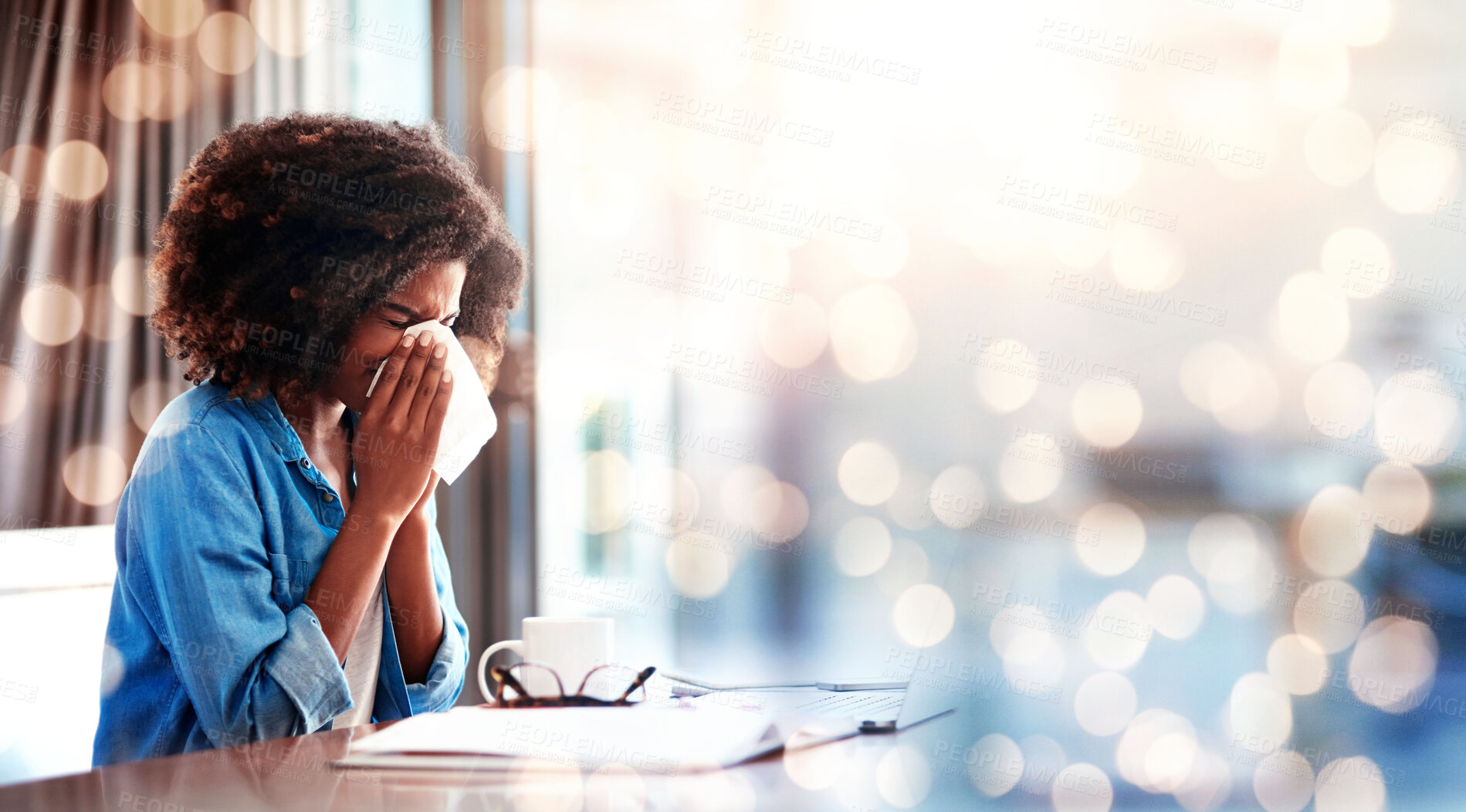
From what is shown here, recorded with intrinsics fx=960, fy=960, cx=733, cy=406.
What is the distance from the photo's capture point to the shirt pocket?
2.92 ft

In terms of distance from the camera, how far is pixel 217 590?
794mm

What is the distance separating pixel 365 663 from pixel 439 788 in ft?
1.59

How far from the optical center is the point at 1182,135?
142 centimetres

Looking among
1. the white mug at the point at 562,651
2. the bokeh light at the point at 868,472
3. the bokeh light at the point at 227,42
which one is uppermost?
the bokeh light at the point at 227,42

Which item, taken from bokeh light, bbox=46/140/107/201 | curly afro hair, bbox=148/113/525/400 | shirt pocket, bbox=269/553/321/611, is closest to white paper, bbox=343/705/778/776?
shirt pocket, bbox=269/553/321/611

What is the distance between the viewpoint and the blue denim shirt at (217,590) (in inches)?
31.2

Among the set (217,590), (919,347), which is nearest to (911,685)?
(217,590)

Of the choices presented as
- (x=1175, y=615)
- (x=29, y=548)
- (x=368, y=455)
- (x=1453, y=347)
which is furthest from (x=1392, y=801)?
(x=29, y=548)

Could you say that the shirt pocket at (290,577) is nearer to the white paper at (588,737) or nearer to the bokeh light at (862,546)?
the white paper at (588,737)

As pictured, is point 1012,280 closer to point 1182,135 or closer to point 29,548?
point 1182,135

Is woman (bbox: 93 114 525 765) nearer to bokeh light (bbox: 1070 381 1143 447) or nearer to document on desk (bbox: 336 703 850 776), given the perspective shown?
document on desk (bbox: 336 703 850 776)

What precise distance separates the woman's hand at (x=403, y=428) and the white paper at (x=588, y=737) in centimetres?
28

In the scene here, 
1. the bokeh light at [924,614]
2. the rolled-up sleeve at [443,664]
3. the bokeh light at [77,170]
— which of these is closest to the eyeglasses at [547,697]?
the rolled-up sleeve at [443,664]

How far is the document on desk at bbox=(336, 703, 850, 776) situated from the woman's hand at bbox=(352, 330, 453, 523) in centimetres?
28
